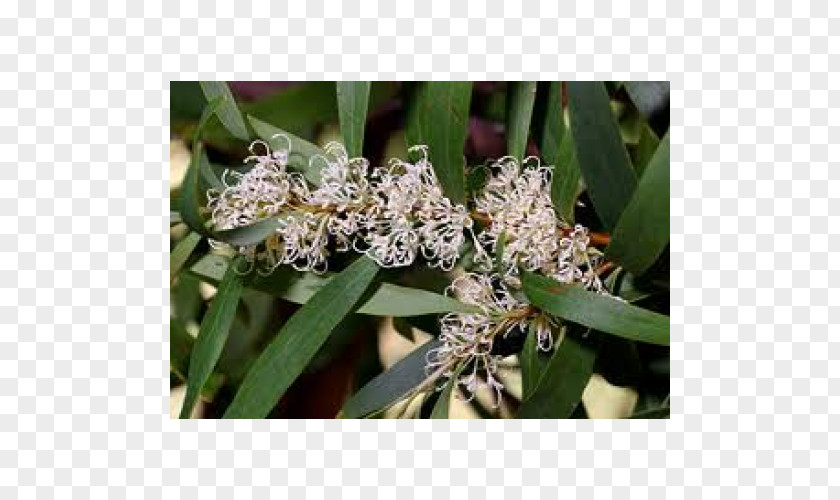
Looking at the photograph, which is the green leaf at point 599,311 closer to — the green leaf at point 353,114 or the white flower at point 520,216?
the white flower at point 520,216

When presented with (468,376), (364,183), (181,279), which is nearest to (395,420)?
(468,376)

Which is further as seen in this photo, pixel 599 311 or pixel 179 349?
pixel 179 349

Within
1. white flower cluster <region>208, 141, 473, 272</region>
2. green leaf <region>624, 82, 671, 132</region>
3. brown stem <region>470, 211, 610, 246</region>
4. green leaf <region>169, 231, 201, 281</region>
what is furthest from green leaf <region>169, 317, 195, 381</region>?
green leaf <region>624, 82, 671, 132</region>

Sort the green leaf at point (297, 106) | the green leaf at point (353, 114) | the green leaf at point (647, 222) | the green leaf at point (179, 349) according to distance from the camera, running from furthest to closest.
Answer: the green leaf at point (297, 106), the green leaf at point (179, 349), the green leaf at point (353, 114), the green leaf at point (647, 222)

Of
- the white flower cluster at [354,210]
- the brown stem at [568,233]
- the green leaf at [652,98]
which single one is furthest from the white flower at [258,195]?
the green leaf at [652,98]

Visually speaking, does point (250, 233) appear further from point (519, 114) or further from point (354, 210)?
point (519, 114)

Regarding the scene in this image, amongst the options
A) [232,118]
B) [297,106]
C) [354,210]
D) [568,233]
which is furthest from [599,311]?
[297,106]
